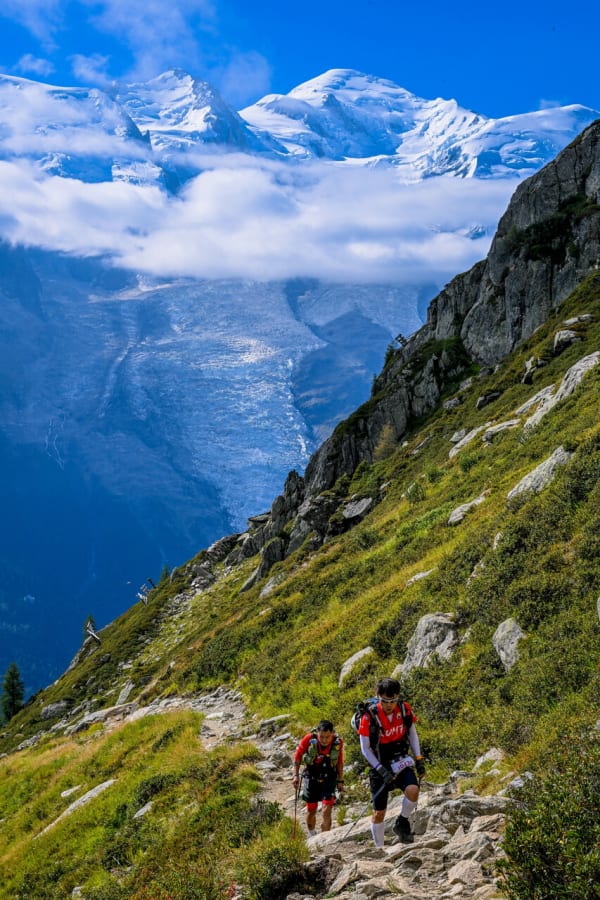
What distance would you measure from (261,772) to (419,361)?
5879 cm

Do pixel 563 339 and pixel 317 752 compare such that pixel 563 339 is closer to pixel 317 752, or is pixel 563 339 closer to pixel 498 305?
pixel 498 305

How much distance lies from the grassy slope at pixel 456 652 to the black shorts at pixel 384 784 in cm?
121

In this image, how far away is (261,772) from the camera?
1266 cm

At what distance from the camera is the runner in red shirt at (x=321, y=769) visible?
9.44 m

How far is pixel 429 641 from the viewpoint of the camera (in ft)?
44.4

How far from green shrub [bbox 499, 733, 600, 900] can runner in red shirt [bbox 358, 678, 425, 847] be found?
259cm

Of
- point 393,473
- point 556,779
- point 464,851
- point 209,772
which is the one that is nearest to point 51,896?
point 209,772

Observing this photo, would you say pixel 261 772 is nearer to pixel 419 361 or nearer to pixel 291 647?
pixel 291 647

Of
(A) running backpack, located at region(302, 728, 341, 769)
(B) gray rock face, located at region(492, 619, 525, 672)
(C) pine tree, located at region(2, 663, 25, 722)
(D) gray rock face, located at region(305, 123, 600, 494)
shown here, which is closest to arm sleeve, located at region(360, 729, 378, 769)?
(A) running backpack, located at region(302, 728, 341, 769)

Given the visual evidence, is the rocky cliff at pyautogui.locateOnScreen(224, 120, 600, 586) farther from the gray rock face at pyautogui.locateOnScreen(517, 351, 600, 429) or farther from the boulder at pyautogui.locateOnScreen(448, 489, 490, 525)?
the boulder at pyautogui.locateOnScreen(448, 489, 490, 525)

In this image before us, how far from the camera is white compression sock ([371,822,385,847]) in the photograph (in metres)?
7.91

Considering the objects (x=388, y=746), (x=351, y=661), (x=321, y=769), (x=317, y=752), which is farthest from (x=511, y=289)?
(x=388, y=746)

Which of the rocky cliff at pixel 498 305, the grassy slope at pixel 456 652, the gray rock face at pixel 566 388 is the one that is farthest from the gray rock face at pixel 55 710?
the gray rock face at pixel 566 388

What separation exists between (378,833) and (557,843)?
364 cm
